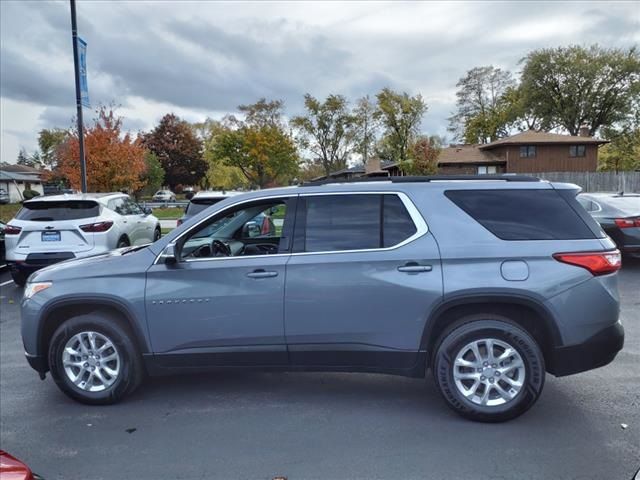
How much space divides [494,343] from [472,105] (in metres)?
65.0

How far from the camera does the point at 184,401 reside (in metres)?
4.09

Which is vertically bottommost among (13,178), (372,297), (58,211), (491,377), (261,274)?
(491,377)

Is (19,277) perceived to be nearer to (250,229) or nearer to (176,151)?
(250,229)

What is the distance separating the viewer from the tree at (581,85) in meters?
45.2

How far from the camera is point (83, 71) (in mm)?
12281

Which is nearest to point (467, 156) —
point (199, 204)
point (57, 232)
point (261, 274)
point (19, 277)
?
point (199, 204)

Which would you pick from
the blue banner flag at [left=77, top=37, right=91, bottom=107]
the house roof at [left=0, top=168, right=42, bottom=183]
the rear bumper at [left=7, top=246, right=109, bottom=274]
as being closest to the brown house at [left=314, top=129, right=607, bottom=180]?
the blue banner flag at [left=77, top=37, right=91, bottom=107]

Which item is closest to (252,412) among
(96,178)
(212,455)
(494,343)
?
(212,455)

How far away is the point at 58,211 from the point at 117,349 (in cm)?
517

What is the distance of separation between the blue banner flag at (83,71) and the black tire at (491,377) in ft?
39.6

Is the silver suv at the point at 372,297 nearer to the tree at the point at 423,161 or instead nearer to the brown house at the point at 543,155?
the tree at the point at 423,161

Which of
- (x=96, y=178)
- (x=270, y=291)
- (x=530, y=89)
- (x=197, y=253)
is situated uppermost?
(x=530, y=89)

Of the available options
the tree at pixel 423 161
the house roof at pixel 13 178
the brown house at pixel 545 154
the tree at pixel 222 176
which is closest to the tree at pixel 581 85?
the brown house at pixel 545 154

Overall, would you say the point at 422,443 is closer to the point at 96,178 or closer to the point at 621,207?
the point at 621,207
